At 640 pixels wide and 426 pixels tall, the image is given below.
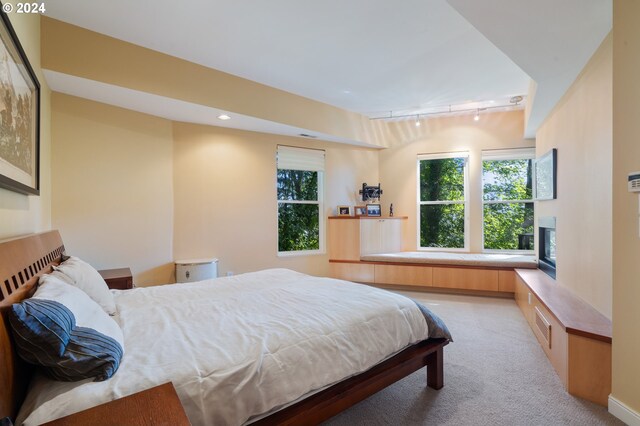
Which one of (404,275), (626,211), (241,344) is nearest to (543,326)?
(626,211)

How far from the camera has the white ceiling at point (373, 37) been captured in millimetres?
1979

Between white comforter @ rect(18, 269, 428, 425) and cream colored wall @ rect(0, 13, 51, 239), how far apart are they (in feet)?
2.37

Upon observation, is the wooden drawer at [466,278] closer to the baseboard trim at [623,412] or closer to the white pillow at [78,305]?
the baseboard trim at [623,412]

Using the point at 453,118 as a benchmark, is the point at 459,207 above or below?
below

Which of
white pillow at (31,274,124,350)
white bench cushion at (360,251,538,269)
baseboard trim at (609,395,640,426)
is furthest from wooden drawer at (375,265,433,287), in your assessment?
white pillow at (31,274,124,350)

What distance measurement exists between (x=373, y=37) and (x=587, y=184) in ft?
7.02

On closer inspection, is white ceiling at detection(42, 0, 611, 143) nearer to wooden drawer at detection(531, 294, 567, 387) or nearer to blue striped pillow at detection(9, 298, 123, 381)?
wooden drawer at detection(531, 294, 567, 387)

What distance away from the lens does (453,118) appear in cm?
516

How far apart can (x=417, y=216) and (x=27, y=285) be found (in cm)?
508

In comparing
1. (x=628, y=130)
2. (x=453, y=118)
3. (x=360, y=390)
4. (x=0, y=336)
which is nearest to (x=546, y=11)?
(x=628, y=130)

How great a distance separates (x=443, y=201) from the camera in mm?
5285

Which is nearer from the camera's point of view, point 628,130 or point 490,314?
point 628,130

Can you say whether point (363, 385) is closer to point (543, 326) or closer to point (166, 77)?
point (543, 326)

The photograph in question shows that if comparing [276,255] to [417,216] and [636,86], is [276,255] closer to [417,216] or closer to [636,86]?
[417,216]
